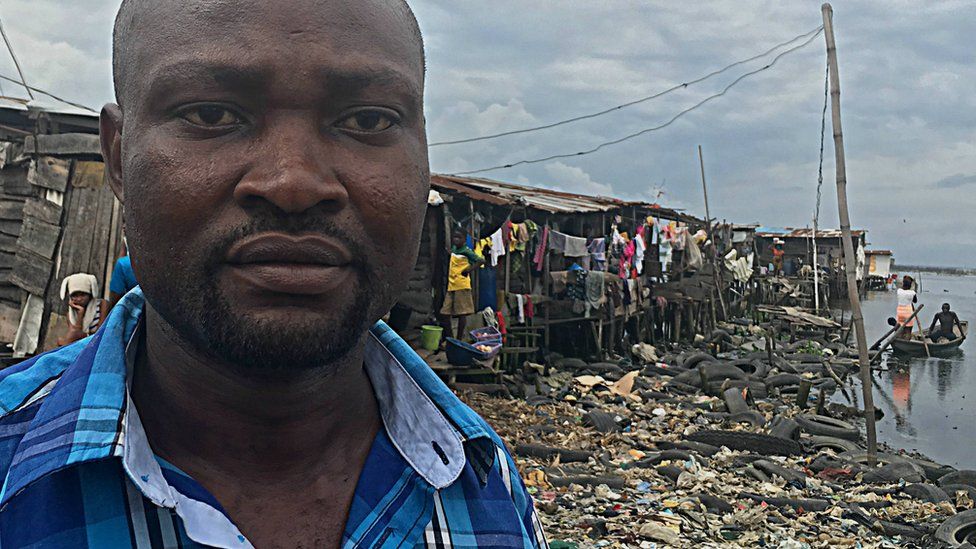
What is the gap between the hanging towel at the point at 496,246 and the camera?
12.7 meters

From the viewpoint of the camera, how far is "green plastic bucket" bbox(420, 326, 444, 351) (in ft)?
37.7

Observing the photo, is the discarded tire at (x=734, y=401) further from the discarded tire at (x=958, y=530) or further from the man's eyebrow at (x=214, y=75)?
the man's eyebrow at (x=214, y=75)

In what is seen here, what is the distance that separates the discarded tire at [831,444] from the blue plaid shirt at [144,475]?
34.7ft

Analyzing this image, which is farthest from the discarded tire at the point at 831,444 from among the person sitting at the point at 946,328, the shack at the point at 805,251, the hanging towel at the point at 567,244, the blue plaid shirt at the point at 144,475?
the shack at the point at 805,251

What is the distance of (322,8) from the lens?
113 cm

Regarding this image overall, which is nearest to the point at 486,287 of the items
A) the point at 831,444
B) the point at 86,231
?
the point at 831,444

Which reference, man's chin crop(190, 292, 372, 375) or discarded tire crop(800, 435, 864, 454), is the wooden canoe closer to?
discarded tire crop(800, 435, 864, 454)

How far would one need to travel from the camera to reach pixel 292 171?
1062 mm

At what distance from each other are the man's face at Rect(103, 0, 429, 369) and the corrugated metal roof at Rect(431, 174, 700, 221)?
10.5m

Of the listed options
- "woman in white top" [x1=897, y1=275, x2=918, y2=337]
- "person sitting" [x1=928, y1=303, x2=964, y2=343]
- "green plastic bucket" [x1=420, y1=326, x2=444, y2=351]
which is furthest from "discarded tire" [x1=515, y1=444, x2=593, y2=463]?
"person sitting" [x1=928, y1=303, x2=964, y2=343]

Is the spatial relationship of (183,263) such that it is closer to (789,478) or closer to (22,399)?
(22,399)

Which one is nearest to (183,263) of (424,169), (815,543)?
(424,169)

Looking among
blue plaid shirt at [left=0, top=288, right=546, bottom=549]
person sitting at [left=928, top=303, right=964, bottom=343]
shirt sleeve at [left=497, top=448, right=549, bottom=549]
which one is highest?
blue plaid shirt at [left=0, top=288, right=546, bottom=549]

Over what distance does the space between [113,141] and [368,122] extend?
1.61ft
